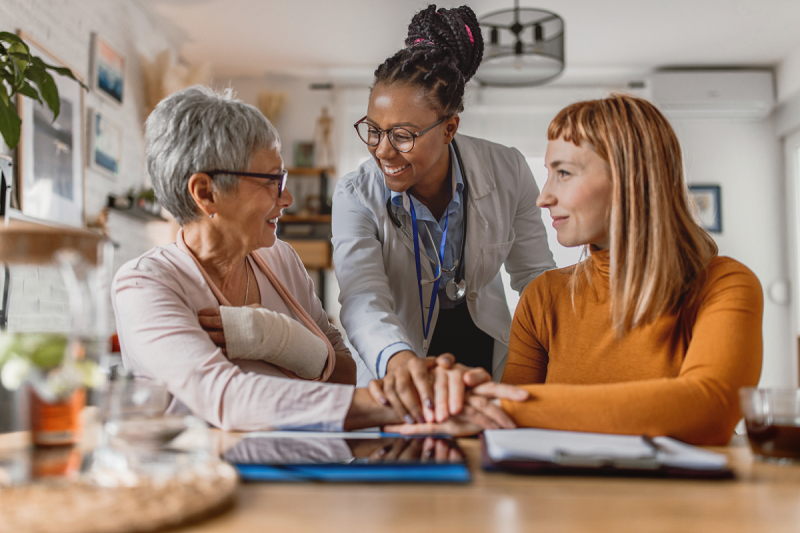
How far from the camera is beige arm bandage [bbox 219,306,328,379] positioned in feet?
4.22

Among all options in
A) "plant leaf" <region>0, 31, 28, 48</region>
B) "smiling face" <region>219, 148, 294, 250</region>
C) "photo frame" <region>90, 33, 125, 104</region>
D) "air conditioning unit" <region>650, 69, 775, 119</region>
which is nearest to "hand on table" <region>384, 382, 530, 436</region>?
"smiling face" <region>219, 148, 294, 250</region>

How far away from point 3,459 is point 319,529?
1.45 ft

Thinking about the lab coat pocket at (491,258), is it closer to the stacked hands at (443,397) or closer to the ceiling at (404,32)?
the stacked hands at (443,397)

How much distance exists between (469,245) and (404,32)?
405 centimetres

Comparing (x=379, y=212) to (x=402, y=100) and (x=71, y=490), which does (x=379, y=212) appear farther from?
(x=71, y=490)

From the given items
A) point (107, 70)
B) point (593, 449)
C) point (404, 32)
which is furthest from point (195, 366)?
point (404, 32)

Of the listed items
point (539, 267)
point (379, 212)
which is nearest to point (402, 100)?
point (379, 212)

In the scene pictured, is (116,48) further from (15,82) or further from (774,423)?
(774,423)

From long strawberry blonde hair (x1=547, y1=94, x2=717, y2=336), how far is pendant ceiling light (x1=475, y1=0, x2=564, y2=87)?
2.68m

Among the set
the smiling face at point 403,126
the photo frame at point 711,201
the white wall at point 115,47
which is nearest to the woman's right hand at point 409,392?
the smiling face at point 403,126

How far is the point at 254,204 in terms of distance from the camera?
1.50 metres

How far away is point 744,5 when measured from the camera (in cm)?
493

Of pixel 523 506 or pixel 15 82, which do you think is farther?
pixel 15 82

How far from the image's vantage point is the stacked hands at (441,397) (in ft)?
3.54
